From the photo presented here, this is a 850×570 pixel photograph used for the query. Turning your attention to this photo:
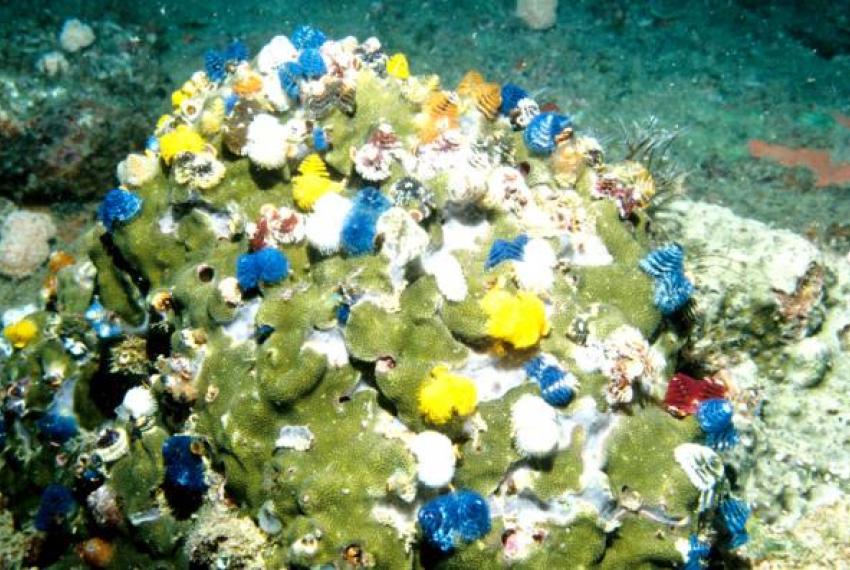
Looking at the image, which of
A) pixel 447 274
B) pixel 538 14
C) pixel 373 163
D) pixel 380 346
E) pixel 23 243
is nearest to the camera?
pixel 380 346

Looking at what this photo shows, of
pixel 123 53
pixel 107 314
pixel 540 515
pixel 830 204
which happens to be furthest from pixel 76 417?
pixel 830 204

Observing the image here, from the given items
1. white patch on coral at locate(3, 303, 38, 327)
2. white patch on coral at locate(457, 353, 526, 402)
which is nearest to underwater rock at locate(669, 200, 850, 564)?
white patch on coral at locate(457, 353, 526, 402)

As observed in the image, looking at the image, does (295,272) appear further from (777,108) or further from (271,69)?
(777,108)

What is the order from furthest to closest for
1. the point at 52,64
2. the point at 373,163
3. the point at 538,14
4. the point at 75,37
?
the point at 538,14
the point at 75,37
the point at 52,64
the point at 373,163

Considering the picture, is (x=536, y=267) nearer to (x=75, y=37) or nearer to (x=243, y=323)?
(x=243, y=323)

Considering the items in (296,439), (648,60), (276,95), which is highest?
(276,95)

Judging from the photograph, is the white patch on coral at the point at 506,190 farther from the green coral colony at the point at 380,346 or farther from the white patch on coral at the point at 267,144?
the white patch on coral at the point at 267,144

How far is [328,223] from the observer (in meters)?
3.09

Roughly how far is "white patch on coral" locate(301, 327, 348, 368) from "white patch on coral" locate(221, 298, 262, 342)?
39cm

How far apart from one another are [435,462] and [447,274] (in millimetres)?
879

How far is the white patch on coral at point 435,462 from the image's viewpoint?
8.73 feet

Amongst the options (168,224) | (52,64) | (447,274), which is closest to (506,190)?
(447,274)

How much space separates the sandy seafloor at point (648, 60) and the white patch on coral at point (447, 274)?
14.2ft

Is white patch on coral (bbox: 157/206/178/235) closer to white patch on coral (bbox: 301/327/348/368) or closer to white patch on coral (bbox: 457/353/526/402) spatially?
white patch on coral (bbox: 301/327/348/368)
